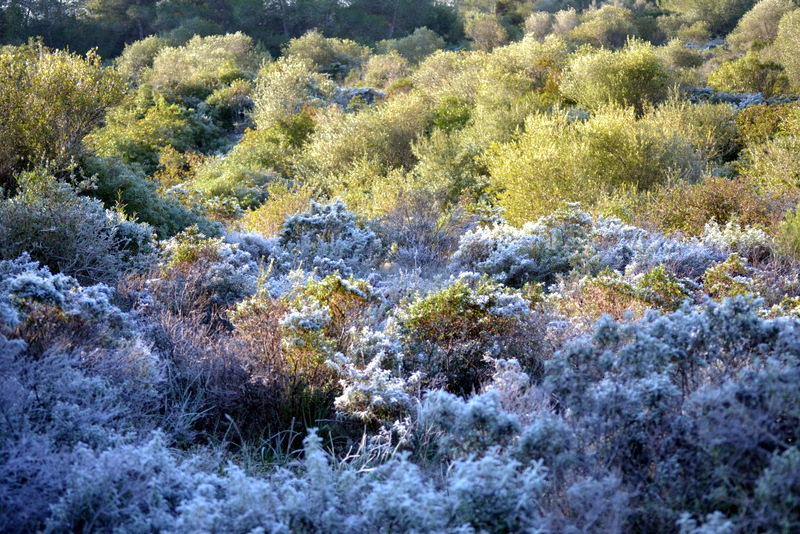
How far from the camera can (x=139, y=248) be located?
5930 millimetres

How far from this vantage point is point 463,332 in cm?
428

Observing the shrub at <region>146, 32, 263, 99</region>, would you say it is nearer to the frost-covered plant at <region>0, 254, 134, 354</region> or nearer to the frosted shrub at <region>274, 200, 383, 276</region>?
the frosted shrub at <region>274, 200, 383, 276</region>

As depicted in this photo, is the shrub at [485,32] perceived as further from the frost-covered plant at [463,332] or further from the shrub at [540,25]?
the frost-covered plant at [463,332]

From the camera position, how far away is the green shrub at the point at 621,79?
534 inches

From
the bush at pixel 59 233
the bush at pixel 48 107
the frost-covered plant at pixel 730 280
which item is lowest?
the frost-covered plant at pixel 730 280

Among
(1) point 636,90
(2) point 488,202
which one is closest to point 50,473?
(2) point 488,202

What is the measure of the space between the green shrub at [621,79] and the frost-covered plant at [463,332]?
10.4 metres

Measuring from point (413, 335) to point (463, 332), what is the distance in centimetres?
36

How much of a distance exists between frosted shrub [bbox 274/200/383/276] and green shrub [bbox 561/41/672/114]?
8198 mm

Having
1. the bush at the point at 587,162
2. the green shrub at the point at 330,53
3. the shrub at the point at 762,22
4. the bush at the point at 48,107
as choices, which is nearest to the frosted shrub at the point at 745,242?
the bush at the point at 587,162

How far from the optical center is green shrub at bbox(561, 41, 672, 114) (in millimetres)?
13562

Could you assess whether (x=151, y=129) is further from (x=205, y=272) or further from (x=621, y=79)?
(x=205, y=272)

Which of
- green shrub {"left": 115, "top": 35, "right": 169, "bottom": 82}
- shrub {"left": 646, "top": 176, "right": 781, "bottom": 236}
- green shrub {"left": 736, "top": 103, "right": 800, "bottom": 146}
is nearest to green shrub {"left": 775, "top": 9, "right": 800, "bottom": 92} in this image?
green shrub {"left": 736, "top": 103, "right": 800, "bottom": 146}

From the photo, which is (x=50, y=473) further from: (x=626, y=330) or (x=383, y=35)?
(x=383, y=35)
